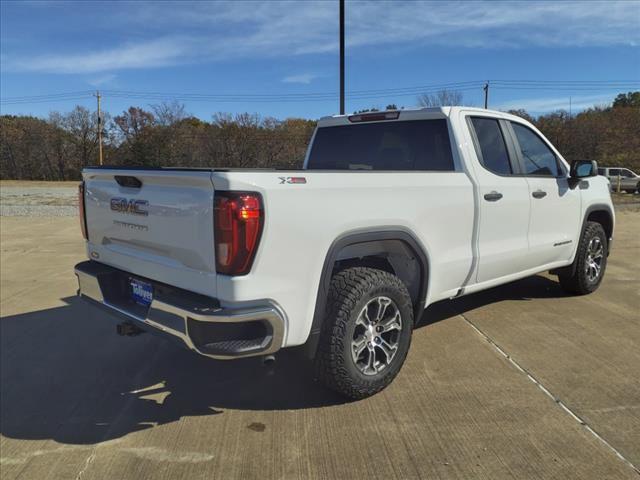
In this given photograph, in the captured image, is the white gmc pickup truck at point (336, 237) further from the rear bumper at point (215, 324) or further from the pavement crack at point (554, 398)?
the pavement crack at point (554, 398)

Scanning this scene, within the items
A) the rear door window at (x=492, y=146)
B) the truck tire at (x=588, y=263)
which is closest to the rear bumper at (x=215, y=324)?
the rear door window at (x=492, y=146)

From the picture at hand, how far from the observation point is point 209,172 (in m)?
2.66

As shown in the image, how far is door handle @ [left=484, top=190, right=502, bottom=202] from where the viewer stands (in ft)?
13.5

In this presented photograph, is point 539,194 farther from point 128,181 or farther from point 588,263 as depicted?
point 128,181

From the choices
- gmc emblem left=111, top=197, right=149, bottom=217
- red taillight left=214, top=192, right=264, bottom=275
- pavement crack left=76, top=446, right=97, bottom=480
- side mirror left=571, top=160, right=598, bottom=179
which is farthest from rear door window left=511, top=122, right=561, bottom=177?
pavement crack left=76, top=446, right=97, bottom=480

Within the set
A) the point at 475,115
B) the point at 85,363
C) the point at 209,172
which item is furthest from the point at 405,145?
the point at 85,363

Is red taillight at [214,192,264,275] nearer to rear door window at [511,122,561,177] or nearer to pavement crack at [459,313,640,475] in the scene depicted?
pavement crack at [459,313,640,475]

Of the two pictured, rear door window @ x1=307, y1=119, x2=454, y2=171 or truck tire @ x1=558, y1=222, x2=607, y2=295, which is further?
truck tire @ x1=558, y1=222, x2=607, y2=295

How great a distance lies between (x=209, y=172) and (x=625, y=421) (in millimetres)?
2837

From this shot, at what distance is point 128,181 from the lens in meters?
3.25

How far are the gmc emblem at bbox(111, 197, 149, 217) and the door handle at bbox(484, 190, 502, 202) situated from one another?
2.59 meters

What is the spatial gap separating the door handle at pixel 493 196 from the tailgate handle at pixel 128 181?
2.61 meters

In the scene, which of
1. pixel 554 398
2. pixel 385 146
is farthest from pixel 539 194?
pixel 554 398

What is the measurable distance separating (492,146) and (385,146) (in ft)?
3.03
